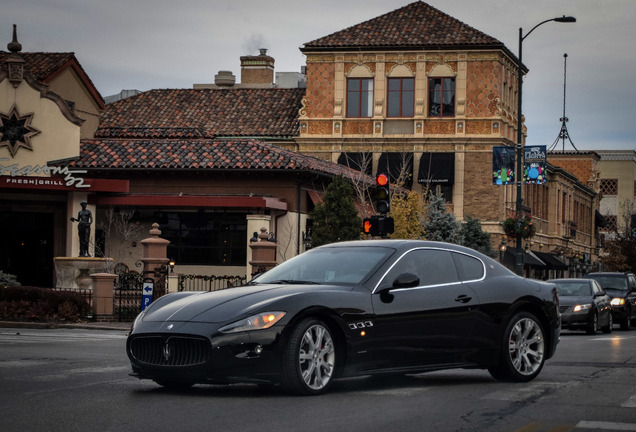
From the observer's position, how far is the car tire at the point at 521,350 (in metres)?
11.6

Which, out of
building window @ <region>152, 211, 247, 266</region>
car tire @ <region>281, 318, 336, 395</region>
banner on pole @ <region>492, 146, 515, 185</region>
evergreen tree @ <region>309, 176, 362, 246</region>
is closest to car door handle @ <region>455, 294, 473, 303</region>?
car tire @ <region>281, 318, 336, 395</region>

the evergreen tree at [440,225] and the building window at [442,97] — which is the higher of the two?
the building window at [442,97]

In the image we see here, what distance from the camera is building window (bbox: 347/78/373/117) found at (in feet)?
186

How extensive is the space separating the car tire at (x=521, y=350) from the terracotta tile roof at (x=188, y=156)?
26824 mm

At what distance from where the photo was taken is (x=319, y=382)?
396 inches

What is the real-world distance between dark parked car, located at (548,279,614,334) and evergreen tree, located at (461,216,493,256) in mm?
22162

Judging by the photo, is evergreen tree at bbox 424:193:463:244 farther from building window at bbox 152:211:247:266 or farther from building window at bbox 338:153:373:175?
building window at bbox 152:211:247:266

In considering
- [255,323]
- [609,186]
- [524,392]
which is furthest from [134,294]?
[609,186]

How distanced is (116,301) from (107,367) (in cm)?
1804

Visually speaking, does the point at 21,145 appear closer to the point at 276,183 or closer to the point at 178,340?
the point at 276,183

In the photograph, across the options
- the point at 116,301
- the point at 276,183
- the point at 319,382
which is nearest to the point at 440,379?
the point at 319,382

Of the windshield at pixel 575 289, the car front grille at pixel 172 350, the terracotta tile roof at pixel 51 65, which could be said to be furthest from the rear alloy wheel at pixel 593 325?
the terracotta tile roof at pixel 51 65

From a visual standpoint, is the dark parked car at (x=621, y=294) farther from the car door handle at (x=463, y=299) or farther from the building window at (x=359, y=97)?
the building window at (x=359, y=97)

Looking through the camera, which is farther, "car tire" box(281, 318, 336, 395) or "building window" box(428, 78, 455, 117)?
"building window" box(428, 78, 455, 117)
